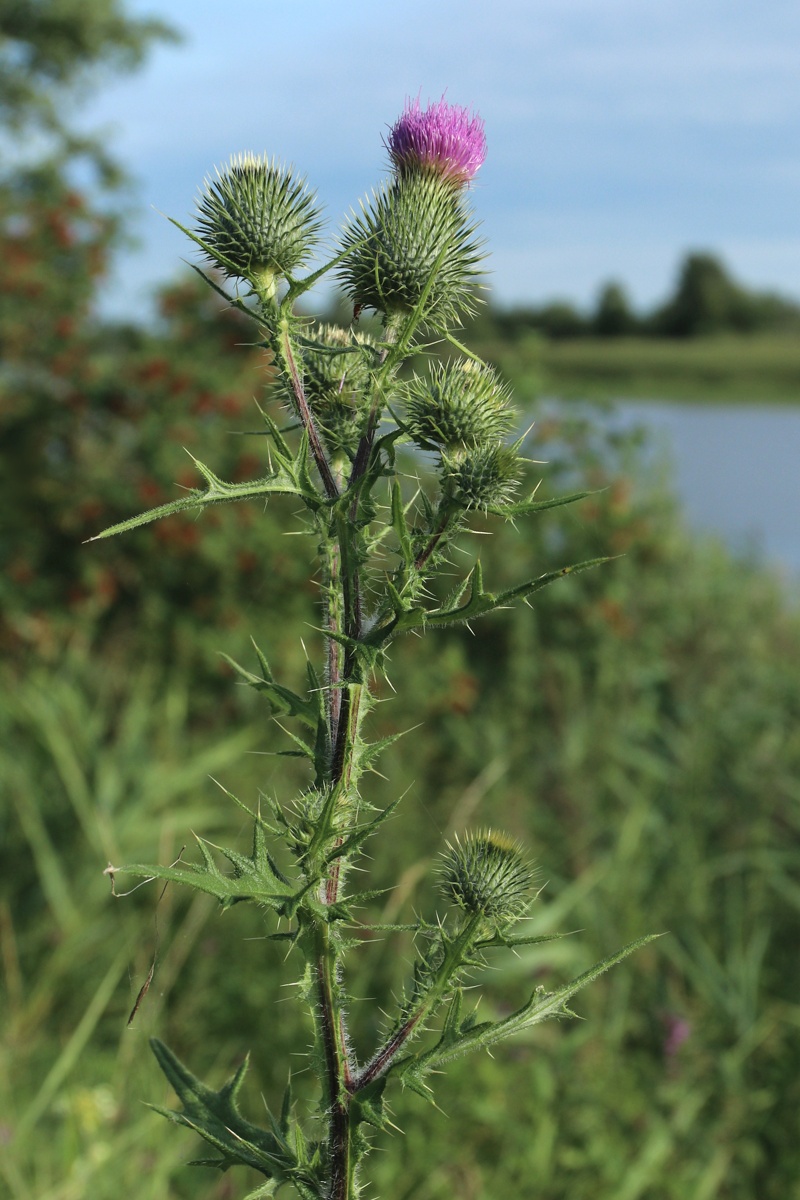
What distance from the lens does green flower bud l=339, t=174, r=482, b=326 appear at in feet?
5.15

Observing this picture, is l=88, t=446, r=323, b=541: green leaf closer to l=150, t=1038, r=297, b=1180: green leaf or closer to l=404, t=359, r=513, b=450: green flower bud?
l=404, t=359, r=513, b=450: green flower bud

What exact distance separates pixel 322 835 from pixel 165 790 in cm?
363

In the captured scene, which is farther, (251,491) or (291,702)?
(291,702)

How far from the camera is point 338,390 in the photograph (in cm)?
161

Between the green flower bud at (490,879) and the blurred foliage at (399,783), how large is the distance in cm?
35

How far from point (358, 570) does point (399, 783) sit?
3390mm

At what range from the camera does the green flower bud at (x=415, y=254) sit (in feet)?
5.15

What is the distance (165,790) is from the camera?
4766 millimetres

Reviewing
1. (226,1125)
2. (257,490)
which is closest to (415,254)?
(257,490)

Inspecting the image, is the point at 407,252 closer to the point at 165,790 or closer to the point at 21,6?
the point at 165,790

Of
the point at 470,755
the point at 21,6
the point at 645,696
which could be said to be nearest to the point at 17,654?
the point at 470,755

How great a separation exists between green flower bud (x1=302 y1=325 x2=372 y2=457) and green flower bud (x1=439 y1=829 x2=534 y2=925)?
64cm

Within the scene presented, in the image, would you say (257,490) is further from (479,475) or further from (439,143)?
(439,143)

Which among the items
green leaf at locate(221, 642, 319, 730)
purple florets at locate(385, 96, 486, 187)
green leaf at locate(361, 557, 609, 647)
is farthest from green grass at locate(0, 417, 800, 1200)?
purple florets at locate(385, 96, 486, 187)
